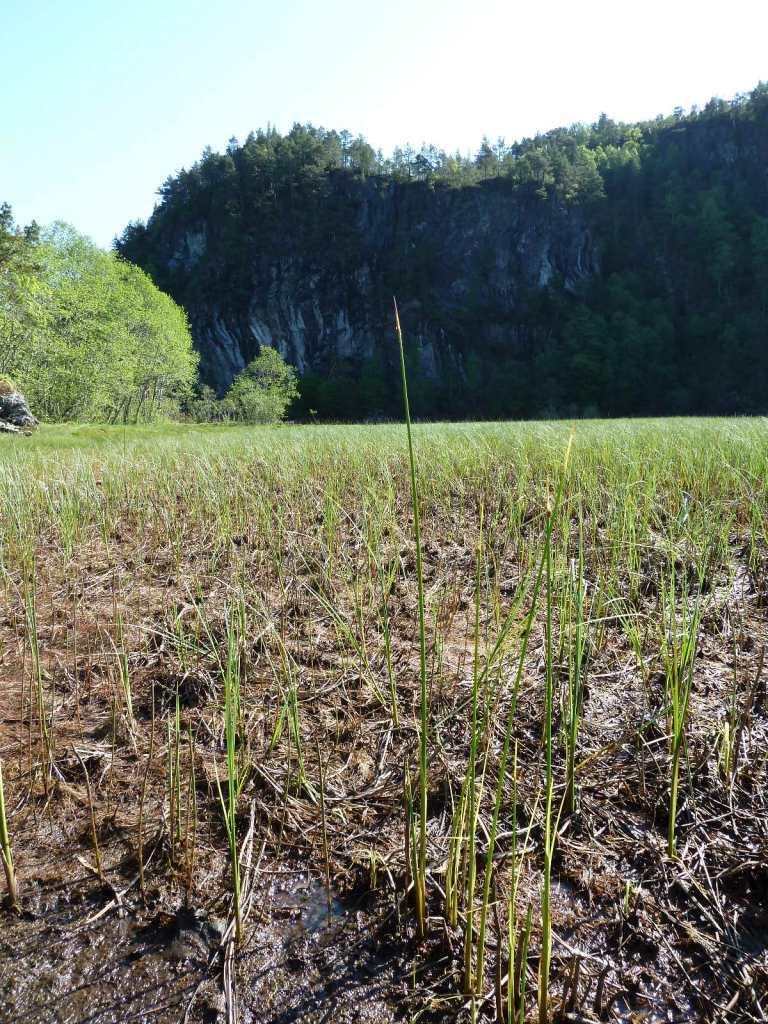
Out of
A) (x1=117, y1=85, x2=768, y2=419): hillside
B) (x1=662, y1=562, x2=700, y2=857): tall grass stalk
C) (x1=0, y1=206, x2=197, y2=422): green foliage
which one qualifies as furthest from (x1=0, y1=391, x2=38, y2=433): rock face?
(x1=117, y1=85, x2=768, y2=419): hillside

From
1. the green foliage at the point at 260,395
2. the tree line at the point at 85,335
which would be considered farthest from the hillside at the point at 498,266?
the tree line at the point at 85,335

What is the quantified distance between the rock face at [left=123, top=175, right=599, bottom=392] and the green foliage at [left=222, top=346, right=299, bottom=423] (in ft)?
104

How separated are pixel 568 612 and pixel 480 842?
0.64m

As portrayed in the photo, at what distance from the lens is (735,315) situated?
184 feet

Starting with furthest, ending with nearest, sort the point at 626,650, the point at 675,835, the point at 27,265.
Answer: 1. the point at 27,265
2. the point at 626,650
3. the point at 675,835

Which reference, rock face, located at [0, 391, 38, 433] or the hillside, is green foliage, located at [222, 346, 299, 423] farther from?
the hillside

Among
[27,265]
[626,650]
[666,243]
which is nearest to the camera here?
[626,650]

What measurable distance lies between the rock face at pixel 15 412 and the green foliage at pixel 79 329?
5.08 m

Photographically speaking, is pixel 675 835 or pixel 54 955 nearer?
pixel 54 955

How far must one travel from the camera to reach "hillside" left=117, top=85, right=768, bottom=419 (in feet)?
187

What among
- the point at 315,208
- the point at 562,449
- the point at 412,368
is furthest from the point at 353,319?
the point at 562,449

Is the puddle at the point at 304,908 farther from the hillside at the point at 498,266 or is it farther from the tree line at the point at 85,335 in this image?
the hillside at the point at 498,266

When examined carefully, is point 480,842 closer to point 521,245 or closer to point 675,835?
point 675,835

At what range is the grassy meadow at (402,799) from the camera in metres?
0.67
